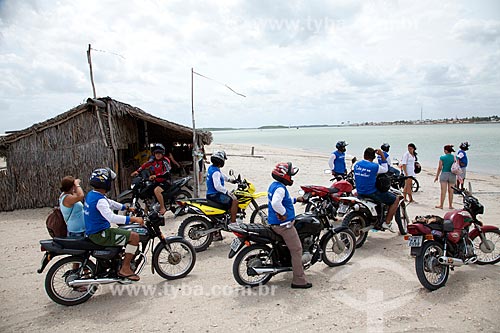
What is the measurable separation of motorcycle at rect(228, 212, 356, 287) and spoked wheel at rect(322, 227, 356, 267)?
0.15 feet

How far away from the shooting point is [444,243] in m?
4.27

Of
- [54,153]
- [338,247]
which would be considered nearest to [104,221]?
[338,247]

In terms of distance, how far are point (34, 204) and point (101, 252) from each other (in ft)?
20.7

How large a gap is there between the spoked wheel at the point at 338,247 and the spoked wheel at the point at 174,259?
1.86 metres

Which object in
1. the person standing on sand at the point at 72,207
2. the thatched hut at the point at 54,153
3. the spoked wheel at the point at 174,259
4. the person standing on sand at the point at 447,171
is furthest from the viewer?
the thatched hut at the point at 54,153

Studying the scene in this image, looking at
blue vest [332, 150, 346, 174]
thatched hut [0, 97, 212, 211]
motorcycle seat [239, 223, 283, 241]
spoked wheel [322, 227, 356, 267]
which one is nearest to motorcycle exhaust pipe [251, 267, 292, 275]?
motorcycle seat [239, 223, 283, 241]

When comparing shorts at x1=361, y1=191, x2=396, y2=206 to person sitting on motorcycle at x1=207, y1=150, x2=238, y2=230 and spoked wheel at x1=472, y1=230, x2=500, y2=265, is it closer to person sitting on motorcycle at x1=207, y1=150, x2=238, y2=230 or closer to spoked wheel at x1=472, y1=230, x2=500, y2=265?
spoked wheel at x1=472, y1=230, x2=500, y2=265

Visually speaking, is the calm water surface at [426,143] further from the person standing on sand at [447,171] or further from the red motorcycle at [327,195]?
the red motorcycle at [327,195]

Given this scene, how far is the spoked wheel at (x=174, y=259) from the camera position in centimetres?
452

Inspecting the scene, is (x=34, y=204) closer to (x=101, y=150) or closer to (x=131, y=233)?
(x=101, y=150)

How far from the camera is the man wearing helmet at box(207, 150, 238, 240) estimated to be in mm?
5750

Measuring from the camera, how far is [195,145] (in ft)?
33.7

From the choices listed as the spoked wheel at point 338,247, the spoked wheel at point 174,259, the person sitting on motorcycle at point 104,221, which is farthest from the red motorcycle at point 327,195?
the person sitting on motorcycle at point 104,221

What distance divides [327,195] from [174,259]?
9.79ft
